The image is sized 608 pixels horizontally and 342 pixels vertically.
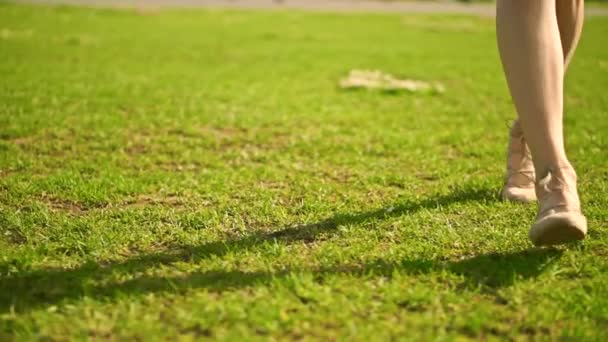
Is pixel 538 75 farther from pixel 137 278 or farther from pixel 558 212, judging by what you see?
pixel 137 278

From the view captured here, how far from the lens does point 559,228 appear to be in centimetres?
212

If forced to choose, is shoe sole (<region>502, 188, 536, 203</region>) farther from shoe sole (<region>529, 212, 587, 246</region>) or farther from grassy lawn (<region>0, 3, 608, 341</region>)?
shoe sole (<region>529, 212, 587, 246</region>)

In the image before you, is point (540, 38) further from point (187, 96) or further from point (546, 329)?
point (187, 96)

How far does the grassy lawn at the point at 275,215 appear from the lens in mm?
1879

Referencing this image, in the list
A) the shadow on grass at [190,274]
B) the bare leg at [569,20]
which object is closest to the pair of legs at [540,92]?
the shadow on grass at [190,274]

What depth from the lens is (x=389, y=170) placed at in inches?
144

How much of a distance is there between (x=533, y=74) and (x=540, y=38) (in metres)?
0.15

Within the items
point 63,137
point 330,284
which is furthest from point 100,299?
point 63,137

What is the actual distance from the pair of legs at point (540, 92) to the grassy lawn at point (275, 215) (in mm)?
281

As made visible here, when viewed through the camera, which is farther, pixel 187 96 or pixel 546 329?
pixel 187 96

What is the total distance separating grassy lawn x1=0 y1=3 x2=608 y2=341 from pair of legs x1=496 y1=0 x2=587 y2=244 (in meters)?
0.28

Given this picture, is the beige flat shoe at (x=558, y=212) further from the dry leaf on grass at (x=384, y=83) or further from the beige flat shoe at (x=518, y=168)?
the dry leaf on grass at (x=384, y=83)

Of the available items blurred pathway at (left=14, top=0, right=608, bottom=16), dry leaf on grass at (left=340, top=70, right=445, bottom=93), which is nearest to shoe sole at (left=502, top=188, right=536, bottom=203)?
dry leaf on grass at (left=340, top=70, right=445, bottom=93)

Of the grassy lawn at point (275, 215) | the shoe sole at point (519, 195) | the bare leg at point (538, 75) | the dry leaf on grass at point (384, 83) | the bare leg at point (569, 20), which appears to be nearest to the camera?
the grassy lawn at point (275, 215)
